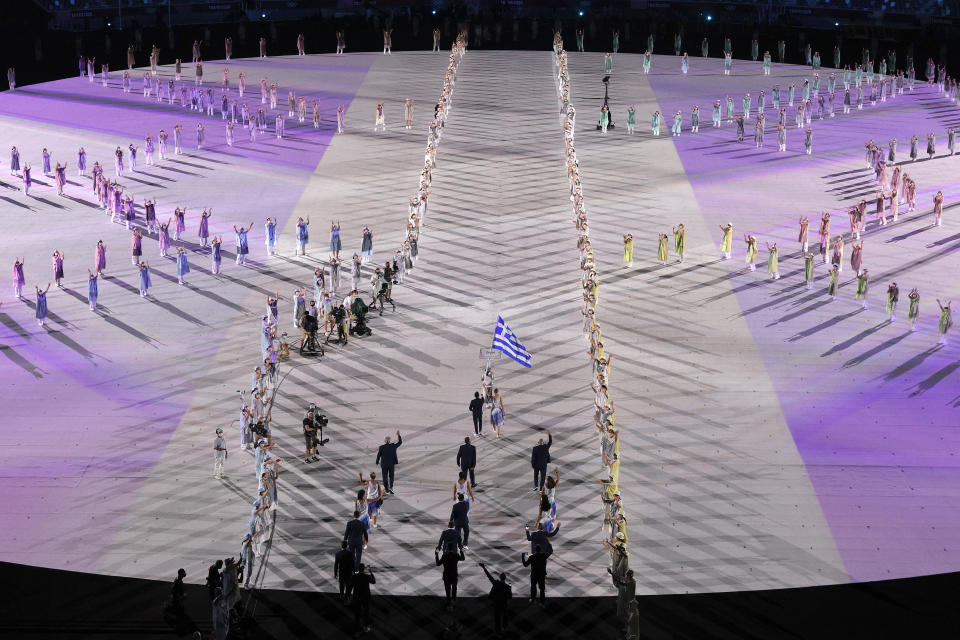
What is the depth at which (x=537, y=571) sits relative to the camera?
70.8 ft

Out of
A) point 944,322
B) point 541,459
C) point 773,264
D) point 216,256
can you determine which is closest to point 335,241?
point 216,256

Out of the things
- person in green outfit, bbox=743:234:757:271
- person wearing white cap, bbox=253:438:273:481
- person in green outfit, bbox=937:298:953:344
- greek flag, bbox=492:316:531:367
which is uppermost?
person in green outfit, bbox=743:234:757:271

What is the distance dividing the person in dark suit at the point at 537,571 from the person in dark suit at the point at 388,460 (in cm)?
432

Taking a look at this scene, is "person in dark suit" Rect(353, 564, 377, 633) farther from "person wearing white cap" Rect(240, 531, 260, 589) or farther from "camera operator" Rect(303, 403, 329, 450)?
"camera operator" Rect(303, 403, 329, 450)

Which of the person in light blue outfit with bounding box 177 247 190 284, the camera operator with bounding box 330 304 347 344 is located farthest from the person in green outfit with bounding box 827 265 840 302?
the person in light blue outfit with bounding box 177 247 190 284

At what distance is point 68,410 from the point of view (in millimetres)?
30406

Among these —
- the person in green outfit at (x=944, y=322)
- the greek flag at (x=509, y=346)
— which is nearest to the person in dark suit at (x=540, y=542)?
the greek flag at (x=509, y=346)

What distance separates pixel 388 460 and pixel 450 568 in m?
4.54

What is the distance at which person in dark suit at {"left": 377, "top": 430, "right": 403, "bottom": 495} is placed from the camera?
25.3m

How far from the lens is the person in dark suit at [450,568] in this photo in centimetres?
2112

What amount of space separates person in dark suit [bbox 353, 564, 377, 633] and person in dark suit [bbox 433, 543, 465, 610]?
1.22m

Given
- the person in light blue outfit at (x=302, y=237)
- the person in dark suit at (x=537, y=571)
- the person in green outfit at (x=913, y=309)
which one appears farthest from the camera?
the person in light blue outfit at (x=302, y=237)

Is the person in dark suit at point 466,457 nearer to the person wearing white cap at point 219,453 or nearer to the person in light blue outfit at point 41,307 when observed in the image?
the person wearing white cap at point 219,453

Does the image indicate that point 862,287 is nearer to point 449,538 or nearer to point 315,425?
point 315,425
